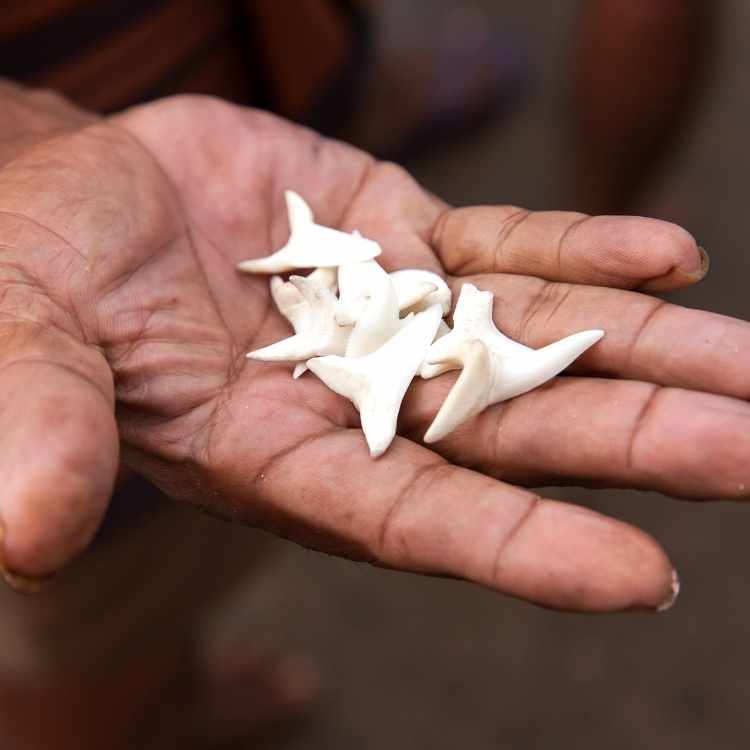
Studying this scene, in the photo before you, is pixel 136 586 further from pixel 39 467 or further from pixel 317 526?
pixel 39 467

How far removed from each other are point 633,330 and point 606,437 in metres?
0.14

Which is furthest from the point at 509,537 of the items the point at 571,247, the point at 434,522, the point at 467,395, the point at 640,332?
the point at 571,247

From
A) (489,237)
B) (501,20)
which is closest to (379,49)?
(501,20)

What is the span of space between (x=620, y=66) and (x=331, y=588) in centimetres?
113

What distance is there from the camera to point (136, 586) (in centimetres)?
140

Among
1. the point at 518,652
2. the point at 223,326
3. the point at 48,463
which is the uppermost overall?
the point at 48,463

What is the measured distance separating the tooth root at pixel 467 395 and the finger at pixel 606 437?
0.09 ft

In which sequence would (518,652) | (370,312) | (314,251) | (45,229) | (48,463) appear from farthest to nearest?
(518,652), (314,251), (370,312), (45,229), (48,463)

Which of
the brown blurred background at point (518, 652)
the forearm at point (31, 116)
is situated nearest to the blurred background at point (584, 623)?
the brown blurred background at point (518, 652)

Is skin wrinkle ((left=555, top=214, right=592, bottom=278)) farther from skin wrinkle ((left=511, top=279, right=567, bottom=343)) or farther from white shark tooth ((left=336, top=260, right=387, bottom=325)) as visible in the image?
white shark tooth ((left=336, top=260, right=387, bottom=325))

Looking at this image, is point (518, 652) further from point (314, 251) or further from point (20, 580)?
point (20, 580)

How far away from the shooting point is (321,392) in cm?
94

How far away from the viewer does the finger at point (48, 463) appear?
2.13ft

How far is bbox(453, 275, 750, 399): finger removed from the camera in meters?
0.82
